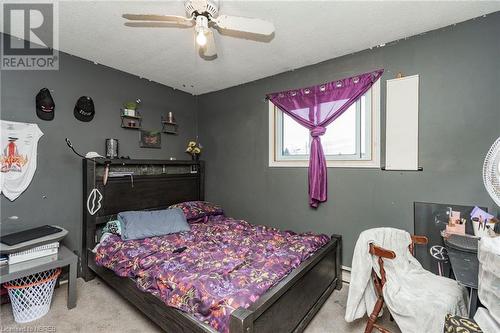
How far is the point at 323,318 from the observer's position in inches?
80.1

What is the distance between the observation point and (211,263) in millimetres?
1900

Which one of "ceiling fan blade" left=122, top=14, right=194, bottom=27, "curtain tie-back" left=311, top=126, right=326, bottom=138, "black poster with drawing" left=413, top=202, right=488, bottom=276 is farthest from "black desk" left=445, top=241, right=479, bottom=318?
"ceiling fan blade" left=122, top=14, right=194, bottom=27

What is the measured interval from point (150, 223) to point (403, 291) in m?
2.44

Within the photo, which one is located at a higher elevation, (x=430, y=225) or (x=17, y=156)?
(x=17, y=156)

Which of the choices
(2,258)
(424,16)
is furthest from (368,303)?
(2,258)

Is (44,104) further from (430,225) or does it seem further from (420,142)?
(430,225)

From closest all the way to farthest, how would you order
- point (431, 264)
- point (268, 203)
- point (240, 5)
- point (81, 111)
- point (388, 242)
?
point (240, 5) < point (388, 242) < point (431, 264) < point (81, 111) < point (268, 203)

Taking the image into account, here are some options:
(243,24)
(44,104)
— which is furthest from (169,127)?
(243,24)

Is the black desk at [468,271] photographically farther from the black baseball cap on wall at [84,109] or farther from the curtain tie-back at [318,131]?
the black baseball cap on wall at [84,109]

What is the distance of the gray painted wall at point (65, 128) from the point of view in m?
2.34

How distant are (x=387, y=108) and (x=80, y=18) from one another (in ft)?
9.63

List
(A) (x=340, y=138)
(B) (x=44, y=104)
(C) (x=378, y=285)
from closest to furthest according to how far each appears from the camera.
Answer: (C) (x=378, y=285) < (B) (x=44, y=104) < (A) (x=340, y=138)

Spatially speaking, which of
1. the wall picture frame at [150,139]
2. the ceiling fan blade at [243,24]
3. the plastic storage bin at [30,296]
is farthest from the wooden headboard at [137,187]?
the ceiling fan blade at [243,24]

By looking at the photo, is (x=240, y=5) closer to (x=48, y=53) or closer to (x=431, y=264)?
(x=48, y=53)
